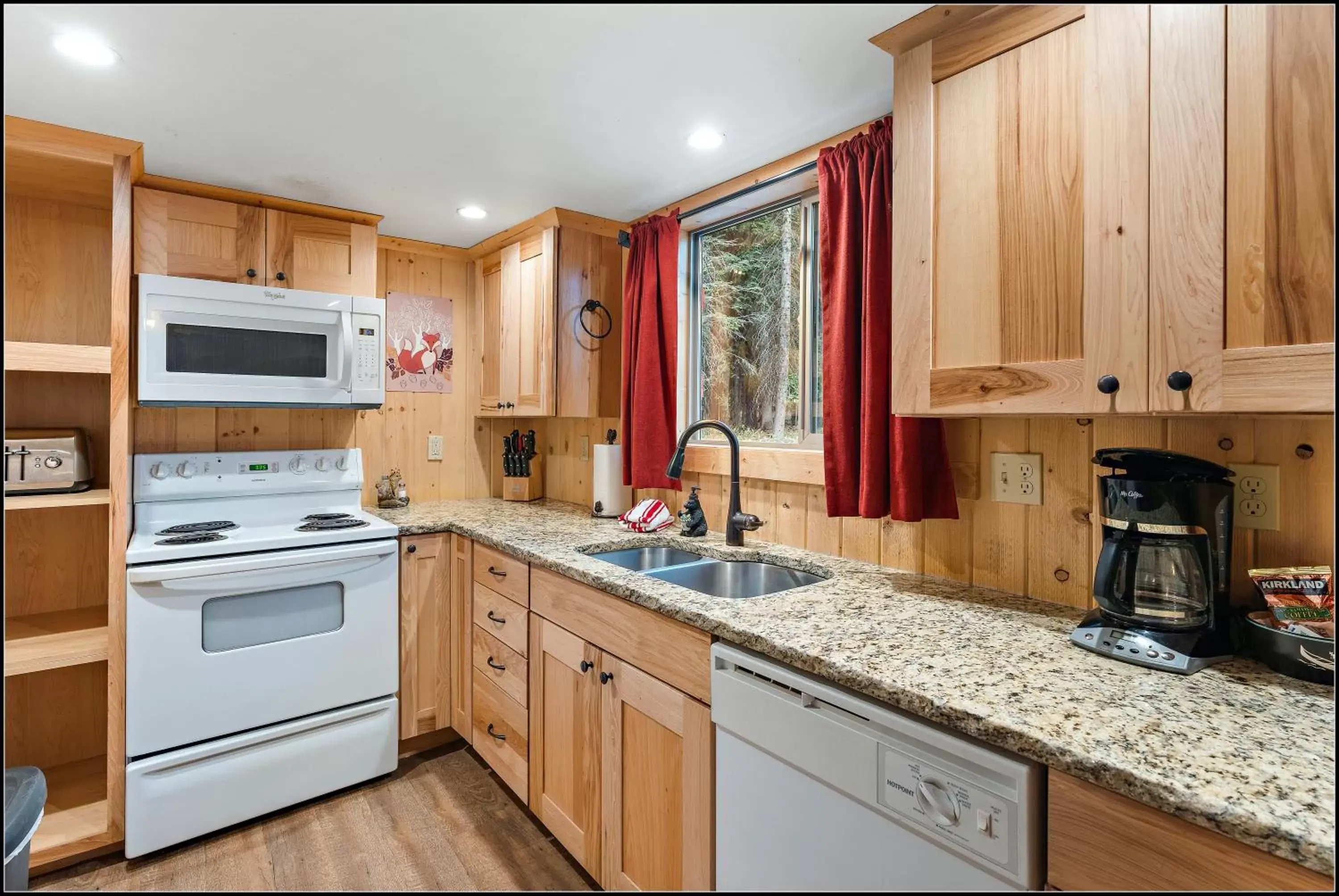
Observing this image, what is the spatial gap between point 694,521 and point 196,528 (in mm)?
1716

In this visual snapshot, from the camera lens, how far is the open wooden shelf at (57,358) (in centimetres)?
188

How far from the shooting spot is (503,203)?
260cm

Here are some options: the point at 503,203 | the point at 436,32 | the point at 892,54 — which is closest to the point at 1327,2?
the point at 892,54

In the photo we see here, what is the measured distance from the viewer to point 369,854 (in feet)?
6.59

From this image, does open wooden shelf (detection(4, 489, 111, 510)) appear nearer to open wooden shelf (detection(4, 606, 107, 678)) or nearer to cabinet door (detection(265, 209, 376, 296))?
open wooden shelf (detection(4, 606, 107, 678))

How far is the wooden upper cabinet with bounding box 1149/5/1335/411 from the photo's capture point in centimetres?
93

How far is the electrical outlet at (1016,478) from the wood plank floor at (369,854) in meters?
1.55

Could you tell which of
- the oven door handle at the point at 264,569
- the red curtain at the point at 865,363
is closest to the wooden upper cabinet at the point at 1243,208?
the red curtain at the point at 865,363

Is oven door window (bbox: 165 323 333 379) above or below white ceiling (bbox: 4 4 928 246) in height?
below

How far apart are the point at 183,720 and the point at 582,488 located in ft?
5.38

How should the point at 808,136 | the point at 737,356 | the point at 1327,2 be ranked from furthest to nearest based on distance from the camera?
the point at 737,356 < the point at 808,136 < the point at 1327,2

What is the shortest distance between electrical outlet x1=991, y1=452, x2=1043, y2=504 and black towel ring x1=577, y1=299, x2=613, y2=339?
5.51 ft

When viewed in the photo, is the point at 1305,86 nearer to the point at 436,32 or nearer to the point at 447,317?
the point at 436,32

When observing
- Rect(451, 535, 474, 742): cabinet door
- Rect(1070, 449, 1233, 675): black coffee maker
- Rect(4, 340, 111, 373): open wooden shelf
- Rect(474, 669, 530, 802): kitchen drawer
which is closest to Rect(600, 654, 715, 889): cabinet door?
Rect(474, 669, 530, 802): kitchen drawer
